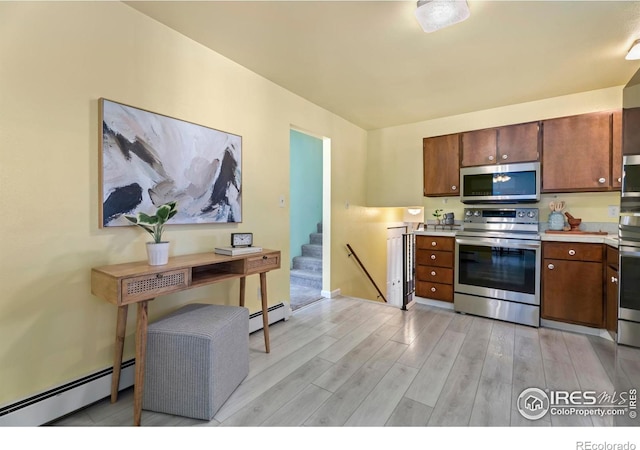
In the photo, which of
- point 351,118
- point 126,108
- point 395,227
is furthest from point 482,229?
point 126,108

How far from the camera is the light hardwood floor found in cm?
155

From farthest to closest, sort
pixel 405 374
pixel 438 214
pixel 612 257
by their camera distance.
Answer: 1. pixel 438 214
2. pixel 612 257
3. pixel 405 374

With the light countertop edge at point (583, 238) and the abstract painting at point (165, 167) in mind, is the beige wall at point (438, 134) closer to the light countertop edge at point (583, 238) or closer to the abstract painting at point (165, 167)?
the light countertop edge at point (583, 238)

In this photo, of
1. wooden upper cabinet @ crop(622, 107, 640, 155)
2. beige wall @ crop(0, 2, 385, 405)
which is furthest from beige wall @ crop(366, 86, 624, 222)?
beige wall @ crop(0, 2, 385, 405)

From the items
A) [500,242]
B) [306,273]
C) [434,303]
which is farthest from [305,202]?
[500,242]

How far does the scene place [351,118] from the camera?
13.0ft

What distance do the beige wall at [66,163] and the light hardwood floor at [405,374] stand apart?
0.45 metres

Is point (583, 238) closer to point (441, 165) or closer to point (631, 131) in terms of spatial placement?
point (441, 165)

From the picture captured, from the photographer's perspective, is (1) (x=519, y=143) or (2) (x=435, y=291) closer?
(1) (x=519, y=143)

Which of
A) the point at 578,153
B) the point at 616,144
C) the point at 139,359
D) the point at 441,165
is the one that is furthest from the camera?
the point at 441,165

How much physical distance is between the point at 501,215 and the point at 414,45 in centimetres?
224

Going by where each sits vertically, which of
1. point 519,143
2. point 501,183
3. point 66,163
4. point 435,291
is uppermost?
point 519,143

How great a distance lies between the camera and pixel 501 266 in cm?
303

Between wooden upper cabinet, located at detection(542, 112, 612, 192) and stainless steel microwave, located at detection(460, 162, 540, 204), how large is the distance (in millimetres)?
128
